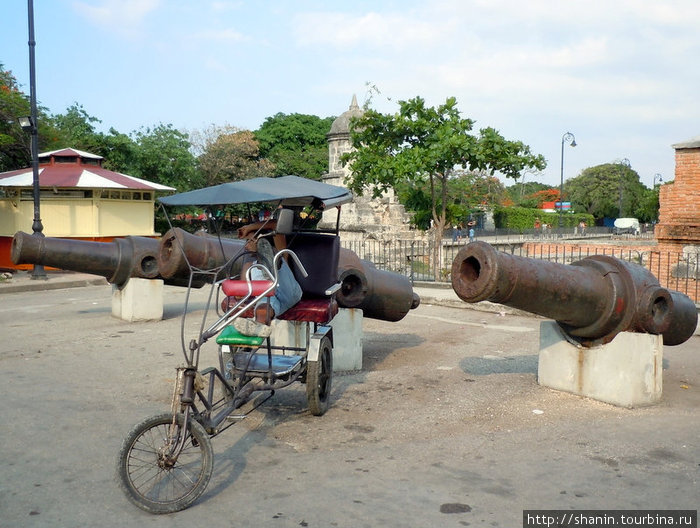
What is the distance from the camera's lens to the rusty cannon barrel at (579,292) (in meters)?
5.61

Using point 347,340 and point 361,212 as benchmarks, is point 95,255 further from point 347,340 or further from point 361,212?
point 361,212

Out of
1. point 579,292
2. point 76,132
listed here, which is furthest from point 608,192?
point 579,292

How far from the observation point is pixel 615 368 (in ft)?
21.5

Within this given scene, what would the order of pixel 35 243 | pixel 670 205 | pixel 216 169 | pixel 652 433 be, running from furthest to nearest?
pixel 216 169 < pixel 670 205 < pixel 35 243 < pixel 652 433

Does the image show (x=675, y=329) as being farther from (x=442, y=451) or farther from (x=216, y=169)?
(x=216, y=169)

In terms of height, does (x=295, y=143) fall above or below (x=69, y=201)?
above

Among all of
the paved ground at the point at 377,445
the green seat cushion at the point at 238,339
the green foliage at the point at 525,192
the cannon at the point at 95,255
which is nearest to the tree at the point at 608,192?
the green foliage at the point at 525,192

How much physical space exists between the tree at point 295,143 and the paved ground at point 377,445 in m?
40.7

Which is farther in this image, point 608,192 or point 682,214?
point 608,192

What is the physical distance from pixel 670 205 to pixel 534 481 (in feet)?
44.1

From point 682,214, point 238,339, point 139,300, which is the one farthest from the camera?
point 682,214

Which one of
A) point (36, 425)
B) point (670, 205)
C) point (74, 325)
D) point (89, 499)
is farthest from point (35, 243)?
point (670, 205)

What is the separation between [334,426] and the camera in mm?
6047

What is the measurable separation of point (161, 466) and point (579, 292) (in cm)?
374
